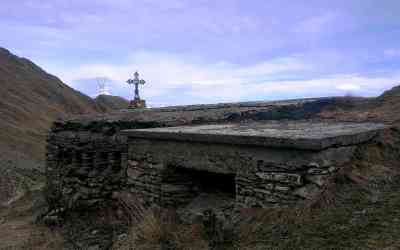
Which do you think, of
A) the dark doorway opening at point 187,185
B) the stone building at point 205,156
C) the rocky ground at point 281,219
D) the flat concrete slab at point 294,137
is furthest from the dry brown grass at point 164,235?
the flat concrete slab at point 294,137

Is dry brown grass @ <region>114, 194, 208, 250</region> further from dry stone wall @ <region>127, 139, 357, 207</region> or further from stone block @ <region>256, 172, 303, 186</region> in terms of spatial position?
stone block @ <region>256, 172, 303, 186</region>

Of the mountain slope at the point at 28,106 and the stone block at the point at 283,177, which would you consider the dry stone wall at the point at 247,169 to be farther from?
the mountain slope at the point at 28,106

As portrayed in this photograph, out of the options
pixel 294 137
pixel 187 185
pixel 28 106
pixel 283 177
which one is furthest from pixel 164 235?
pixel 28 106

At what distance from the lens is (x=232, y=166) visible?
189 inches

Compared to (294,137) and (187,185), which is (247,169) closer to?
(294,137)

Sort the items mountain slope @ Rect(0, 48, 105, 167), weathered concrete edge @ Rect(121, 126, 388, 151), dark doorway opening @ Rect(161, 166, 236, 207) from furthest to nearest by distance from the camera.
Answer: mountain slope @ Rect(0, 48, 105, 167)
dark doorway opening @ Rect(161, 166, 236, 207)
weathered concrete edge @ Rect(121, 126, 388, 151)

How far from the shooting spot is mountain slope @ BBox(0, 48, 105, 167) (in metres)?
21.0

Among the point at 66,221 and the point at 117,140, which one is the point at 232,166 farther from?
the point at 66,221

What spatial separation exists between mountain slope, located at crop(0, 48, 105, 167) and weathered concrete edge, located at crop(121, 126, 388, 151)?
43.9 feet

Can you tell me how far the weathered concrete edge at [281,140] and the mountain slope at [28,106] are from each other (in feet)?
43.9

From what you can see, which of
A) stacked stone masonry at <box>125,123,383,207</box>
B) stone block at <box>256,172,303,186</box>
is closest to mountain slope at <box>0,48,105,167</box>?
stacked stone masonry at <box>125,123,383,207</box>

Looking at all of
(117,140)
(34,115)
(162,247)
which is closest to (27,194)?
(117,140)

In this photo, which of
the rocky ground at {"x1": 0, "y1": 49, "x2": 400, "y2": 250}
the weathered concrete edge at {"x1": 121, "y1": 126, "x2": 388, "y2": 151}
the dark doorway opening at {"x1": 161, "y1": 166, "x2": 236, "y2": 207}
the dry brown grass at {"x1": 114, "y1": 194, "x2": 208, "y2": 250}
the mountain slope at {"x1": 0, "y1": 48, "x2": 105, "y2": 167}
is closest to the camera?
the rocky ground at {"x1": 0, "y1": 49, "x2": 400, "y2": 250}

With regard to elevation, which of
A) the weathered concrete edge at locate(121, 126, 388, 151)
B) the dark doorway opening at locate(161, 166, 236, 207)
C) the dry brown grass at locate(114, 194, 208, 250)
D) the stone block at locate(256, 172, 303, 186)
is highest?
the weathered concrete edge at locate(121, 126, 388, 151)
